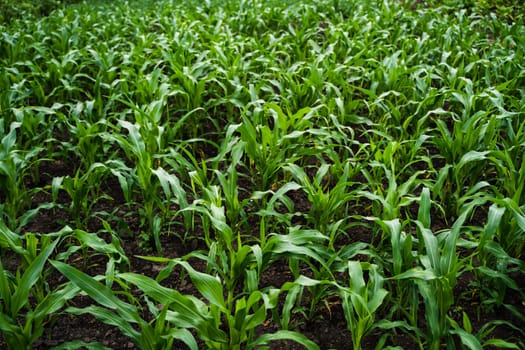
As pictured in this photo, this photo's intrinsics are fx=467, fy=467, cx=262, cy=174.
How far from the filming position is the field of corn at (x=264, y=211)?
1.77 m

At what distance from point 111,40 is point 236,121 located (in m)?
2.10

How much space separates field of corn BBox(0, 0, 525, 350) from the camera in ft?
5.82

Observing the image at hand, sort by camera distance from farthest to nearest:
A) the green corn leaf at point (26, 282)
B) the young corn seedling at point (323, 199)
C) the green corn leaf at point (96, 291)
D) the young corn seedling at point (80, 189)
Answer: the young corn seedling at point (80, 189)
the young corn seedling at point (323, 199)
the green corn leaf at point (26, 282)
the green corn leaf at point (96, 291)

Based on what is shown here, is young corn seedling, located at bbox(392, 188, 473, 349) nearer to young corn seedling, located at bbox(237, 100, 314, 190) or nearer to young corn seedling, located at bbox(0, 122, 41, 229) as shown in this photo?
young corn seedling, located at bbox(237, 100, 314, 190)

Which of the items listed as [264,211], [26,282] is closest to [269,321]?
[264,211]

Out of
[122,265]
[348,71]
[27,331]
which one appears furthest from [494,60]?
[27,331]

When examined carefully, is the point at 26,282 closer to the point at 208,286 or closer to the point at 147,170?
the point at 208,286

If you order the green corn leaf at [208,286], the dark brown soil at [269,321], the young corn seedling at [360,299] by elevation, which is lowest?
the dark brown soil at [269,321]

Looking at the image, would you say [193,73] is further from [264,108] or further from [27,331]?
[27,331]

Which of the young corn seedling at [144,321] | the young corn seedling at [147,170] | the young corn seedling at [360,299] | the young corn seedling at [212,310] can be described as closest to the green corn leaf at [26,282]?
the young corn seedling at [144,321]

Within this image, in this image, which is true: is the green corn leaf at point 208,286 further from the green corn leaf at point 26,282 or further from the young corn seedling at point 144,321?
the green corn leaf at point 26,282

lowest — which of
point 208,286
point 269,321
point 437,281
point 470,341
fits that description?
point 269,321

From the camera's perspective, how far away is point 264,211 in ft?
7.66

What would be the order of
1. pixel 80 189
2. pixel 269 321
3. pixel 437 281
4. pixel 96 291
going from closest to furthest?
pixel 96 291 → pixel 437 281 → pixel 269 321 → pixel 80 189
